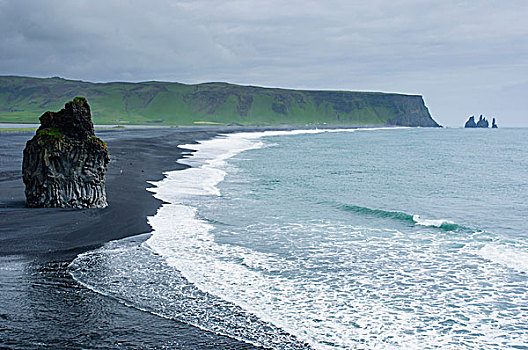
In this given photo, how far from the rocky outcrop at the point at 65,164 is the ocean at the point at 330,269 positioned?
235 cm

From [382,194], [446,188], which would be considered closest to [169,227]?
[382,194]

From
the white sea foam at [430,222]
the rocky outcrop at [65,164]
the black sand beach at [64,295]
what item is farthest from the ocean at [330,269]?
the rocky outcrop at [65,164]

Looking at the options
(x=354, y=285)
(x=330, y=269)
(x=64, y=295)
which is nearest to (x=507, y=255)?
(x=330, y=269)

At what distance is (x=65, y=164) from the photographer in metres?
15.3

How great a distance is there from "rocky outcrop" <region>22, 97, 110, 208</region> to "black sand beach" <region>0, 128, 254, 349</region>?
2.01ft

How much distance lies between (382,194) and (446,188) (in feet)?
16.1

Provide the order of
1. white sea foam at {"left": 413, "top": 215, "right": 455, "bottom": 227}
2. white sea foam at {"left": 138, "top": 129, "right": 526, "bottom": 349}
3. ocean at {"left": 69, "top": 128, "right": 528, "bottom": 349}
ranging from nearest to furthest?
white sea foam at {"left": 138, "top": 129, "right": 526, "bottom": 349} < ocean at {"left": 69, "top": 128, "right": 528, "bottom": 349} < white sea foam at {"left": 413, "top": 215, "right": 455, "bottom": 227}

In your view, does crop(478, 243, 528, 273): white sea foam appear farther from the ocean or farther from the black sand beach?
the black sand beach

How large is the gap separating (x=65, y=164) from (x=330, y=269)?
30.3 ft

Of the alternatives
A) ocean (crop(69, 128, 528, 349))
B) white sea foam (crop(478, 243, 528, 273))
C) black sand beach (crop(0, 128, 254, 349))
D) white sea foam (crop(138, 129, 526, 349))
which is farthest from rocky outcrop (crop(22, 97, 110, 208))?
→ white sea foam (crop(478, 243, 528, 273))

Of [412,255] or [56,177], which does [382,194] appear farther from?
[56,177]

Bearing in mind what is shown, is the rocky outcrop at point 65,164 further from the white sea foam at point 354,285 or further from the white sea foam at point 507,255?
the white sea foam at point 507,255

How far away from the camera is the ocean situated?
7.80m

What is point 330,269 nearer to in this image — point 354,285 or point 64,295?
point 354,285
